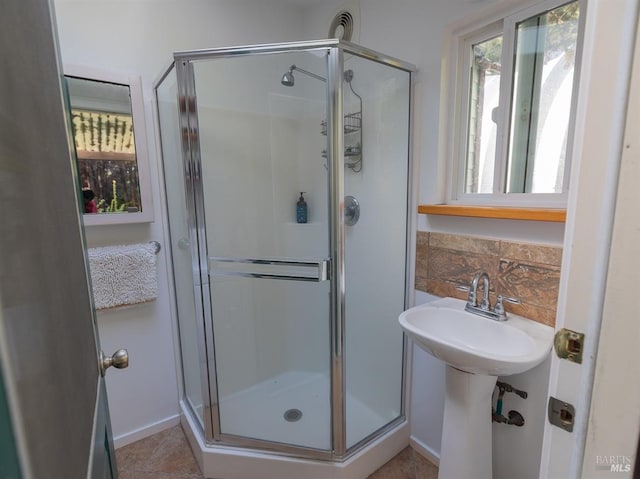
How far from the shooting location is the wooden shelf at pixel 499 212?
1086mm

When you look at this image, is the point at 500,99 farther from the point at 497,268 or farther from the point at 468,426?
the point at 468,426

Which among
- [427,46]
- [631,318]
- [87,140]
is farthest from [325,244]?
[87,140]

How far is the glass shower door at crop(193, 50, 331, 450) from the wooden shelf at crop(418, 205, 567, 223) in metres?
0.52

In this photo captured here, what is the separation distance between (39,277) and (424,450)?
1.97m

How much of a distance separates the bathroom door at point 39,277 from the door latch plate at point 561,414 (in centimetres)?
70

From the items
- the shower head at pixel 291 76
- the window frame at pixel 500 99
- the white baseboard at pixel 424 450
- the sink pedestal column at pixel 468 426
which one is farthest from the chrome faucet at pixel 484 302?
the shower head at pixel 291 76

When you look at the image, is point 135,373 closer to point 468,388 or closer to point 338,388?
point 338,388

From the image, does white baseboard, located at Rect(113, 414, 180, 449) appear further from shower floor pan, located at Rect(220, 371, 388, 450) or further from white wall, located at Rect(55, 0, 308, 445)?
shower floor pan, located at Rect(220, 371, 388, 450)

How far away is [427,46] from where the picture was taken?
1.46 metres

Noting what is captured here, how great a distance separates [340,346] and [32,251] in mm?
1347

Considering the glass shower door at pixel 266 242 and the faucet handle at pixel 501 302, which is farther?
the glass shower door at pixel 266 242

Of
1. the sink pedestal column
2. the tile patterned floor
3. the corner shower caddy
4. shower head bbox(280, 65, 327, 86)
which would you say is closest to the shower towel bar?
the corner shower caddy

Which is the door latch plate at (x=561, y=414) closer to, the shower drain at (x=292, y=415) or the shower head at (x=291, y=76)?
the shower head at (x=291, y=76)

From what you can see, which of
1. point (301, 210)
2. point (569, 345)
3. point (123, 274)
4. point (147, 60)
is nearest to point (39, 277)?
point (569, 345)
